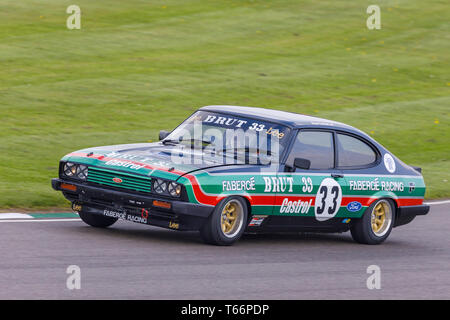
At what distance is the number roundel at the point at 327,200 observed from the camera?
36.2ft

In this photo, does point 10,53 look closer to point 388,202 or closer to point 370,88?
point 370,88

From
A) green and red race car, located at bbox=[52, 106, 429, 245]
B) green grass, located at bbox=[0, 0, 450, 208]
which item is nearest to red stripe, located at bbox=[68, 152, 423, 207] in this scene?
green and red race car, located at bbox=[52, 106, 429, 245]

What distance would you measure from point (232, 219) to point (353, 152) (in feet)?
7.10

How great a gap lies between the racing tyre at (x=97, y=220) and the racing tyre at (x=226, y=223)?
1522 millimetres

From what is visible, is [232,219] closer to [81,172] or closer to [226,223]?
[226,223]

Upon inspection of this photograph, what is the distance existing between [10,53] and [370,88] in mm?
9770

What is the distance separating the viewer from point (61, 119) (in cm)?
1927

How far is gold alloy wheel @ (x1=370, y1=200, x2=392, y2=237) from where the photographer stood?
465 inches

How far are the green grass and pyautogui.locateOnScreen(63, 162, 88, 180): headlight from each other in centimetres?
188

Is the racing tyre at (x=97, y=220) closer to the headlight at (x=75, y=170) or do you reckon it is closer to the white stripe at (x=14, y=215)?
the headlight at (x=75, y=170)

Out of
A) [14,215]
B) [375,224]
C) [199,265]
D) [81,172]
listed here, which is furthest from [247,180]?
[14,215]

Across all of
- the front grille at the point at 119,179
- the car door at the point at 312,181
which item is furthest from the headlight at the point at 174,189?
the car door at the point at 312,181

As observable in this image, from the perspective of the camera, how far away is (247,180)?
1028 centimetres

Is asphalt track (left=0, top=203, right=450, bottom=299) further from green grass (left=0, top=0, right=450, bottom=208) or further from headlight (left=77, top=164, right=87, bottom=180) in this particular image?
green grass (left=0, top=0, right=450, bottom=208)
